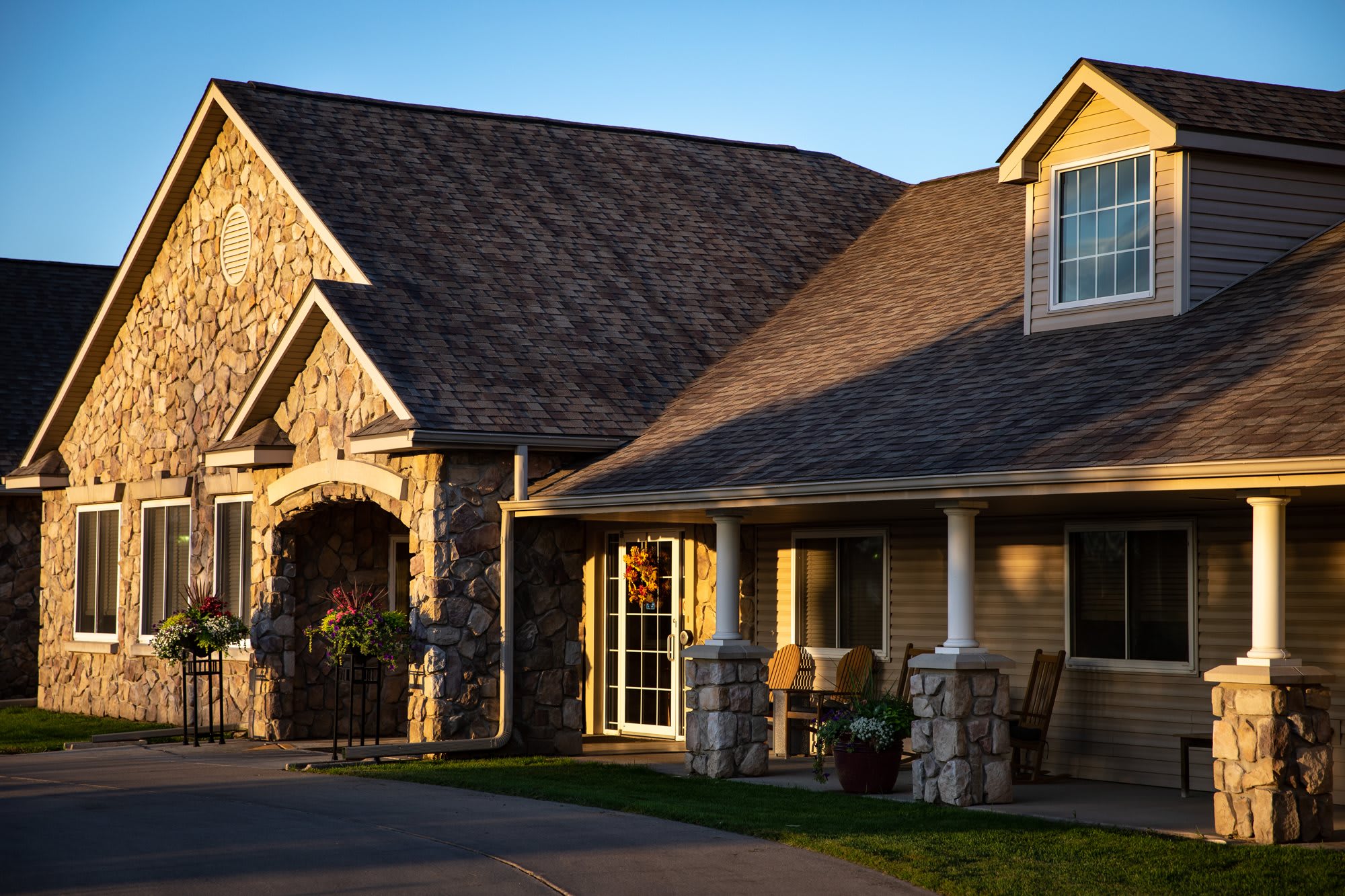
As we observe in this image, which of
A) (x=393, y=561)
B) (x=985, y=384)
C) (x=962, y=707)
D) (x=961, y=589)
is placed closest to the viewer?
(x=962, y=707)

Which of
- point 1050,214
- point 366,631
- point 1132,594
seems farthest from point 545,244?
point 1132,594

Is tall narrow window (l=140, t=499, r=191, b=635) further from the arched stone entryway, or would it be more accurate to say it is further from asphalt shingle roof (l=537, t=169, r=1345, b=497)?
asphalt shingle roof (l=537, t=169, r=1345, b=497)

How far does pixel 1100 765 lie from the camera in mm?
13398

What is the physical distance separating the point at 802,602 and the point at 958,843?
665 centimetres

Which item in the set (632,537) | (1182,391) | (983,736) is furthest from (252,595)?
(1182,391)

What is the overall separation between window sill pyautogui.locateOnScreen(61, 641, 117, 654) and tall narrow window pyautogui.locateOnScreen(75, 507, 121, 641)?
92mm

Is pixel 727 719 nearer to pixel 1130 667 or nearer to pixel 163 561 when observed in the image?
pixel 1130 667

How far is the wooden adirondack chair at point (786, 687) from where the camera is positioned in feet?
51.0

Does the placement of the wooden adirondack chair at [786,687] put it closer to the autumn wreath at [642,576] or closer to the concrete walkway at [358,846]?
the autumn wreath at [642,576]

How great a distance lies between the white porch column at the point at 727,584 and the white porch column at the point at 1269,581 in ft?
15.7

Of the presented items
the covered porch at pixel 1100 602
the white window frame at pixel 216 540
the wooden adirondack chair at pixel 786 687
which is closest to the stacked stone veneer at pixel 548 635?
the covered porch at pixel 1100 602

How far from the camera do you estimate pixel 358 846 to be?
9852 millimetres

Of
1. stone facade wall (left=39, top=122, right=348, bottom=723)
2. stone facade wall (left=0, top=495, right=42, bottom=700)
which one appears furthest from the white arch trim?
stone facade wall (left=0, top=495, right=42, bottom=700)

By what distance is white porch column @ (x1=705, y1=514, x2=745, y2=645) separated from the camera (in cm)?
1390
